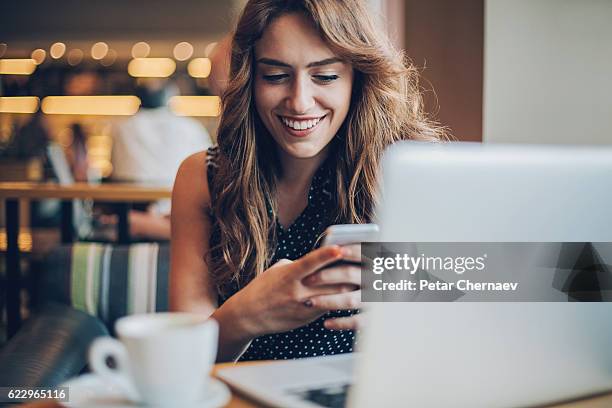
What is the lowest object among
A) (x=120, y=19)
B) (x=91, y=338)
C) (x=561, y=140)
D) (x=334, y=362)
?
(x=91, y=338)

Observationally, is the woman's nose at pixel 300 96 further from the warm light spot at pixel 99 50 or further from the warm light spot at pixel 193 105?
the warm light spot at pixel 99 50

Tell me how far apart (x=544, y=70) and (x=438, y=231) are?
1664 millimetres

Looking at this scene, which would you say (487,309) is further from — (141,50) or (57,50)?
(57,50)

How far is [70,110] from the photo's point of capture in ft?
27.3

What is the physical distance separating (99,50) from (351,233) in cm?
806

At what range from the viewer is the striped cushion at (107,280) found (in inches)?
63.6

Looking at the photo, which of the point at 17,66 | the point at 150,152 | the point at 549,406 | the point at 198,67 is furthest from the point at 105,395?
the point at 17,66

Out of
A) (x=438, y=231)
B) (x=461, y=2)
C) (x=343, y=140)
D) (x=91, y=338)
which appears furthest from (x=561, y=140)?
(x=438, y=231)

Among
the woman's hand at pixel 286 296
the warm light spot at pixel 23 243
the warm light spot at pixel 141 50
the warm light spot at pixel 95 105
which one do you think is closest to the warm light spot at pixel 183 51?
the warm light spot at pixel 141 50

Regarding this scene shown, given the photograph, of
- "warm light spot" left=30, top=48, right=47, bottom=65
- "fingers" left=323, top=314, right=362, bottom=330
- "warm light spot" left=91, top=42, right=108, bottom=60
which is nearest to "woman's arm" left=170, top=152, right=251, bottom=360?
"fingers" left=323, top=314, right=362, bottom=330

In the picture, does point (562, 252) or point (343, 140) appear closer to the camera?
point (562, 252)

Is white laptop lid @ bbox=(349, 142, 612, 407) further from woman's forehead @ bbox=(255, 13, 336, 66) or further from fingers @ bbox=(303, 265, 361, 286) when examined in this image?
woman's forehead @ bbox=(255, 13, 336, 66)

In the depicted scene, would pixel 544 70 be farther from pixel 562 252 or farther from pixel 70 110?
pixel 70 110

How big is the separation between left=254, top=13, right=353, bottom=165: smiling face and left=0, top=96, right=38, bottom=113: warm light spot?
7815mm
